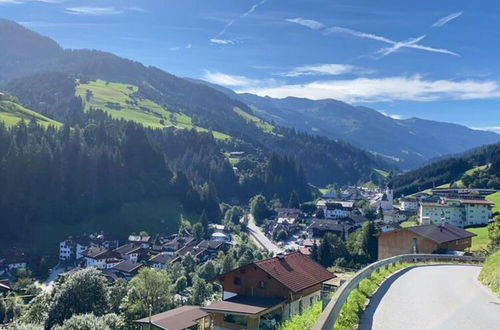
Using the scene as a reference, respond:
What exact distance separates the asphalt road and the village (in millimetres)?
315

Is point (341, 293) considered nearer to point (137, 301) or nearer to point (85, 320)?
point (85, 320)

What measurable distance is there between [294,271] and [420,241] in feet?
77.9

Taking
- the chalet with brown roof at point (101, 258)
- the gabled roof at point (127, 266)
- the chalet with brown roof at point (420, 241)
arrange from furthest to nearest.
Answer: the chalet with brown roof at point (101, 258) → the gabled roof at point (127, 266) → the chalet with brown roof at point (420, 241)

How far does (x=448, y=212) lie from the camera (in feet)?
344

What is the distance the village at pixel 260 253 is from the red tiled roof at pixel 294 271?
7 centimetres

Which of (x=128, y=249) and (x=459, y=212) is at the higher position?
(x=459, y=212)

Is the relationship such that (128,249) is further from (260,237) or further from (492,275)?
(492,275)

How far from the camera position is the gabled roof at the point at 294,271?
25.4 metres

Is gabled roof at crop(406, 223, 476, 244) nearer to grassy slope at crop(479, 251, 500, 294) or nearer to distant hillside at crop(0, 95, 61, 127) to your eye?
grassy slope at crop(479, 251, 500, 294)

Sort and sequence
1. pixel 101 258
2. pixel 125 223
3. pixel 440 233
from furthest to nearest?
pixel 125 223 → pixel 101 258 → pixel 440 233

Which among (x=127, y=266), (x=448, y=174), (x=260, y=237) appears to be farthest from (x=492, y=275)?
(x=448, y=174)

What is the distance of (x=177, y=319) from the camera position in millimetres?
36719

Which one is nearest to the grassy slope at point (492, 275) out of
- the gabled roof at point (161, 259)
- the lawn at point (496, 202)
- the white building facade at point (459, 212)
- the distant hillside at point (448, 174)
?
the gabled roof at point (161, 259)

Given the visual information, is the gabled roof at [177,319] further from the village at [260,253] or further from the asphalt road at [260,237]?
the asphalt road at [260,237]
